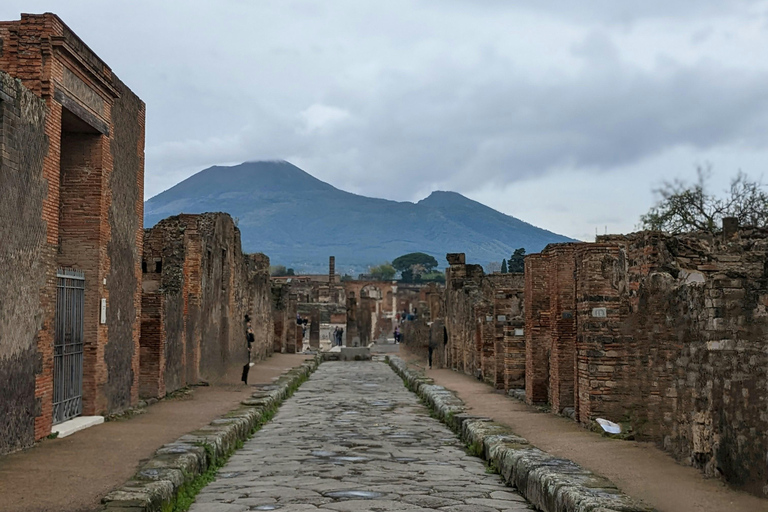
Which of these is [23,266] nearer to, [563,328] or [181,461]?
[181,461]

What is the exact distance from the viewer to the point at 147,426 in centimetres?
1149

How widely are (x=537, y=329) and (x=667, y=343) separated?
5642 millimetres

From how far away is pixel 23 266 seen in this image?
9195 millimetres

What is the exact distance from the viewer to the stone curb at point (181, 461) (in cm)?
655

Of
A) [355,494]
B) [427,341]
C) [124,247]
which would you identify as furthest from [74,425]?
[427,341]

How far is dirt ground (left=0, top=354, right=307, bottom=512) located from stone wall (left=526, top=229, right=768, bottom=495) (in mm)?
5025

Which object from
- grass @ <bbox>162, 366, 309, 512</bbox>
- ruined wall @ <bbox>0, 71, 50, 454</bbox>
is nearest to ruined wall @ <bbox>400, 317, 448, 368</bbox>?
grass @ <bbox>162, 366, 309, 512</bbox>

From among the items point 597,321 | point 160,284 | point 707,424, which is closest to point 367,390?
point 160,284

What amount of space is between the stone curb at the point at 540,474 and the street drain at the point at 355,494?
142 centimetres

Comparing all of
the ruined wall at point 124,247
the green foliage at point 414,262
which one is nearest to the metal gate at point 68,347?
the ruined wall at point 124,247

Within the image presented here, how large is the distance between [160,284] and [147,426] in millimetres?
5330

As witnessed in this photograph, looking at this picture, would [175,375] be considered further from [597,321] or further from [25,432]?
[597,321]

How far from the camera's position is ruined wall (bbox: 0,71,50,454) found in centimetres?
873

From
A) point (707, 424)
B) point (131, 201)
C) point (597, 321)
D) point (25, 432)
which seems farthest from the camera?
point (131, 201)
